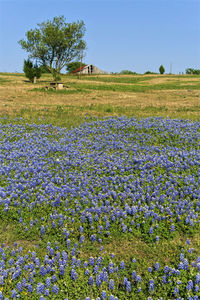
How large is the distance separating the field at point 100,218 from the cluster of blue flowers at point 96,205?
0.9 inches

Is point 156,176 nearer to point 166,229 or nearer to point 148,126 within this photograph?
point 166,229

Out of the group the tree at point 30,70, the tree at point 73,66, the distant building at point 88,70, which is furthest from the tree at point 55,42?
the tree at point 73,66

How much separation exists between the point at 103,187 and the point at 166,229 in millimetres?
2049

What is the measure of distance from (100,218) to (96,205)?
0.37m

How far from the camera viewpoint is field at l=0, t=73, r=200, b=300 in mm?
4496

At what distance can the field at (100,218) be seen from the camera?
4496 mm

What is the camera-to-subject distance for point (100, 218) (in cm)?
611

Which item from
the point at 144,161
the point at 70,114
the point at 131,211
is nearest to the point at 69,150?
the point at 144,161

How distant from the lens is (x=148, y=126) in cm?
1241

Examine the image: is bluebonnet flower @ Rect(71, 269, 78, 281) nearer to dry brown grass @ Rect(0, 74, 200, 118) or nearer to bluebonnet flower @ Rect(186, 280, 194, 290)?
bluebonnet flower @ Rect(186, 280, 194, 290)

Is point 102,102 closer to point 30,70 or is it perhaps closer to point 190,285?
point 190,285

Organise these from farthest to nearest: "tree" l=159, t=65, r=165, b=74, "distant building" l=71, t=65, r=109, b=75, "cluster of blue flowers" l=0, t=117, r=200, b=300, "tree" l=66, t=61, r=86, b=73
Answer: "tree" l=66, t=61, r=86, b=73 < "tree" l=159, t=65, r=165, b=74 < "distant building" l=71, t=65, r=109, b=75 < "cluster of blue flowers" l=0, t=117, r=200, b=300

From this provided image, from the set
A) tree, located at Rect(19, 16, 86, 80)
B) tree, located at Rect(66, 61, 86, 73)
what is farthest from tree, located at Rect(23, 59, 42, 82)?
tree, located at Rect(66, 61, 86, 73)

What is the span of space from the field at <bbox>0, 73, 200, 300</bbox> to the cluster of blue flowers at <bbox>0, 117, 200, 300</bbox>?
2 centimetres
